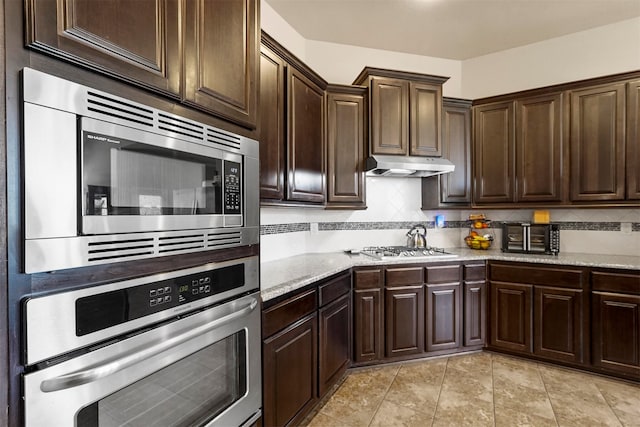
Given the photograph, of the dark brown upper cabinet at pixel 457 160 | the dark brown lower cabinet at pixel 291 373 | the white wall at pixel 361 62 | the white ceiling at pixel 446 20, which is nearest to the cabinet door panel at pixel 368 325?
the dark brown lower cabinet at pixel 291 373

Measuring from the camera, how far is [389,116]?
2914mm

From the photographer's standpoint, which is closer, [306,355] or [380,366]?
[306,355]

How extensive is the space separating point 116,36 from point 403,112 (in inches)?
98.6

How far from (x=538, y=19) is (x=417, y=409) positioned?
3.36 m

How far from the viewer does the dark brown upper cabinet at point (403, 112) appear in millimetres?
2887

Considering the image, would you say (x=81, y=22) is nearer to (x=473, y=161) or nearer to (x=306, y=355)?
(x=306, y=355)

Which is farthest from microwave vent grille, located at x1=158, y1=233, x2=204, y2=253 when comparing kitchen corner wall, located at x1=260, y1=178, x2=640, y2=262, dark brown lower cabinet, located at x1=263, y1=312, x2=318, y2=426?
kitchen corner wall, located at x1=260, y1=178, x2=640, y2=262

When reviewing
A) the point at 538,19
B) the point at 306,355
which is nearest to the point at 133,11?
the point at 306,355

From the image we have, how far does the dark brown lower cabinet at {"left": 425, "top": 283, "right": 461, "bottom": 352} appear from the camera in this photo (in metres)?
2.78

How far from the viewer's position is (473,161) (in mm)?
3242

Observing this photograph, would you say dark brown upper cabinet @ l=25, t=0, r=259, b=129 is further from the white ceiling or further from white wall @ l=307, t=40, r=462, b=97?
white wall @ l=307, t=40, r=462, b=97

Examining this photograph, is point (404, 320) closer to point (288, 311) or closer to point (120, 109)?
point (288, 311)

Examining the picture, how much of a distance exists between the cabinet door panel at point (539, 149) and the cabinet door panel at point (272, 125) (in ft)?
7.55

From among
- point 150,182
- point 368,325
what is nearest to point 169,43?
point 150,182
